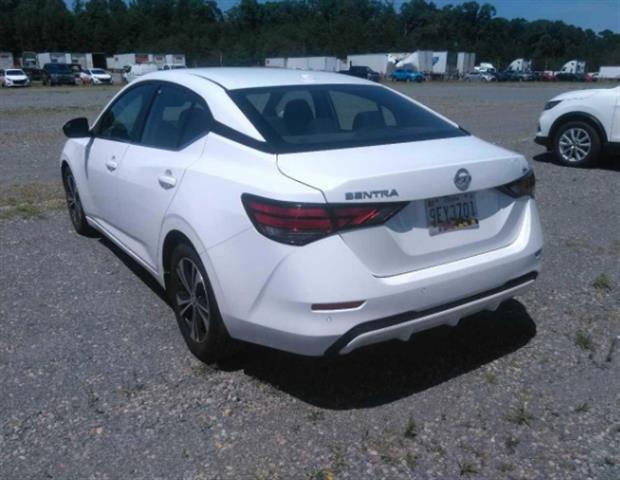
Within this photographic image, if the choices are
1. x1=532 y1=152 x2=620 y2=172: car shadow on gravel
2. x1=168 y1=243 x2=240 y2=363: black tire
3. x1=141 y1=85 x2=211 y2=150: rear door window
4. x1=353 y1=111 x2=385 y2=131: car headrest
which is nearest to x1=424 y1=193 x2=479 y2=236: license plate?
x1=353 y1=111 x2=385 y2=131: car headrest

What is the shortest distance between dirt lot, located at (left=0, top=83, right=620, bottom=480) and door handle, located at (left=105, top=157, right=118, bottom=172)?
2.98ft

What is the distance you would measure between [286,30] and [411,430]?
122769 millimetres

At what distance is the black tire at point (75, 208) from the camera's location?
5.77 m

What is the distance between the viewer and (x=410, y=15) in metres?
145

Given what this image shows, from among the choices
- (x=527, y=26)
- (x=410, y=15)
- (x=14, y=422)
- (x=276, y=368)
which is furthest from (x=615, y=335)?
(x=527, y=26)

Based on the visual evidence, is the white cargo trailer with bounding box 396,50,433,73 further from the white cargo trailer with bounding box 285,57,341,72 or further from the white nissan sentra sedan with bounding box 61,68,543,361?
the white nissan sentra sedan with bounding box 61,68,543,361

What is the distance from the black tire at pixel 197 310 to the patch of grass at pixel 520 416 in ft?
4.78

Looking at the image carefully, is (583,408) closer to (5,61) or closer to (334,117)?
(334,117)

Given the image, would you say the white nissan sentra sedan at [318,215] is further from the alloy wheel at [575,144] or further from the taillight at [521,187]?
the alloy wheel at [575,144]

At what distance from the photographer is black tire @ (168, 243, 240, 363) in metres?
3.31

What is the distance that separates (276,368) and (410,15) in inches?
6014

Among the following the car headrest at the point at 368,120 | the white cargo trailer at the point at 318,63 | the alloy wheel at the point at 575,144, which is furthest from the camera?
the white cargo trailer at the point at 318,63

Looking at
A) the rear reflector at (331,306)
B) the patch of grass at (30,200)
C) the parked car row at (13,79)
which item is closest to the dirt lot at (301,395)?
the rear reflector at (331,306)

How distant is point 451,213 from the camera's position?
3.09 m
